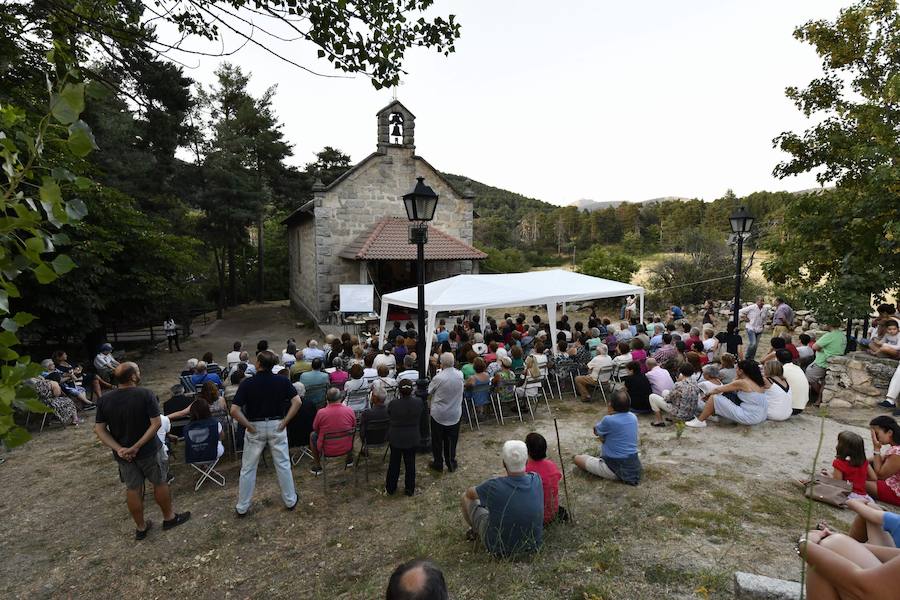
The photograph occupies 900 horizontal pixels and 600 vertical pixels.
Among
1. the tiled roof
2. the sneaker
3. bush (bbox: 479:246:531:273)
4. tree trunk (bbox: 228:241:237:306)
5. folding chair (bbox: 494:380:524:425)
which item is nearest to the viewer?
the sneaker

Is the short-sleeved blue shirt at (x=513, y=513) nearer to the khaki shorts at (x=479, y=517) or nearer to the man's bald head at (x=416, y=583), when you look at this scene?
the khaki shorts at (x=479, y=517)

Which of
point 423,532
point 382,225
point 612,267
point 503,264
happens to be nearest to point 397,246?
point 382,225

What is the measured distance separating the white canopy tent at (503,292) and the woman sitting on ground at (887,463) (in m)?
5.67

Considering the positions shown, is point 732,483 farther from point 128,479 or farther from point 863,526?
point 128,479

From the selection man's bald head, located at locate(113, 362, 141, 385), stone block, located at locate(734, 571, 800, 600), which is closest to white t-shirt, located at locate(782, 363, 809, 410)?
stone block, located at locate(734, 571, 800, 600)

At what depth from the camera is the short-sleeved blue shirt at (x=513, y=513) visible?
139 inches

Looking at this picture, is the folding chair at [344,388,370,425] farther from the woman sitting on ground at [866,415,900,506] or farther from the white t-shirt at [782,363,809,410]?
the white t-shirt at [782,363,809,410]

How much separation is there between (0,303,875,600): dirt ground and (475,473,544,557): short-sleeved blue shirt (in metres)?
0.15

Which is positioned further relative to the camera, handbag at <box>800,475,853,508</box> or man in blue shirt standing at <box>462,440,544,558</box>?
handbag at <box>800,475,853,508</box>

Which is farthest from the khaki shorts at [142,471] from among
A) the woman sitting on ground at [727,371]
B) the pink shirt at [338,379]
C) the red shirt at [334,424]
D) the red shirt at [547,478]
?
the woman sitting on ground at [727,371]

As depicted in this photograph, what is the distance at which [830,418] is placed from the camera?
264 inches

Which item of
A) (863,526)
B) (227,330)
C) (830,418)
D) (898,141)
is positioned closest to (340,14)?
(863,526)

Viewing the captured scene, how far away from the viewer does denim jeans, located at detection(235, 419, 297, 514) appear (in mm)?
4695

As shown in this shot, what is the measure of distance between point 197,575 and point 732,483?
530 centimetres
